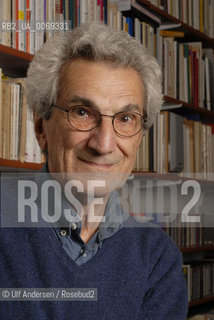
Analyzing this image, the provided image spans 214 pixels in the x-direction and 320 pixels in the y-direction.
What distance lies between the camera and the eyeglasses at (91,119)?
1101 millimetres

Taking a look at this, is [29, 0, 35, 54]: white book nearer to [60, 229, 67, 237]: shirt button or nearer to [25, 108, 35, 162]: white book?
[25, 108, 35, 162]: white book

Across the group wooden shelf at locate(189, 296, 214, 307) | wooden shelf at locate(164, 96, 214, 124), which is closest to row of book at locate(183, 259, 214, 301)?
wooden shelf at locate(189, 296, 214, 307)

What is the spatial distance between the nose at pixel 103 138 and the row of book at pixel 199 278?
5.78 ft

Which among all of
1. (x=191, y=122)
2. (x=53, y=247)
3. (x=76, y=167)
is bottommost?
(x=53, y=247)

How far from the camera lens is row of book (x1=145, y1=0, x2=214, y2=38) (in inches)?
99.0

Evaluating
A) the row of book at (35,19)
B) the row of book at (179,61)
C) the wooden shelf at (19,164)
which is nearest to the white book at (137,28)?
the row of book at (179,61)

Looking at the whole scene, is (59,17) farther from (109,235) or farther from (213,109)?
(213,109)

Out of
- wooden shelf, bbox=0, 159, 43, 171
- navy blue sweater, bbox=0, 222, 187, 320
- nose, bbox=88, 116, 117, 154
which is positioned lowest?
navy blue sweater, bbox=0, 222, 187, 320

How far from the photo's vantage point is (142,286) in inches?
46.3

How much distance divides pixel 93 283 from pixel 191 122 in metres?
1.71

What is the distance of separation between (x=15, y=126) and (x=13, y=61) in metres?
0.26

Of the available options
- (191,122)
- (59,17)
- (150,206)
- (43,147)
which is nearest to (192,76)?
(191,122)

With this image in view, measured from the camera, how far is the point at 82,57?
3.67 feet

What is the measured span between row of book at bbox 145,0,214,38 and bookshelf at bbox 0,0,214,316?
3cm
